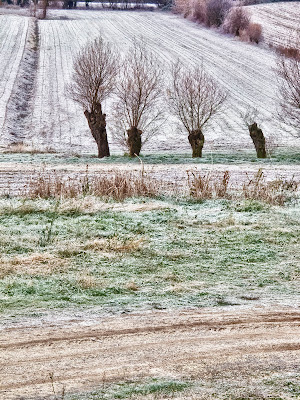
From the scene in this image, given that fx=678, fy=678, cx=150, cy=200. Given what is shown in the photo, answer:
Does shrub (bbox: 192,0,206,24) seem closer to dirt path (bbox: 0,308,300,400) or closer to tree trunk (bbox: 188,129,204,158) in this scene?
tree trunk (bbox: 188,129,204,158)

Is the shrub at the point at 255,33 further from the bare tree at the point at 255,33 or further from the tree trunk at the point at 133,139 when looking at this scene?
the tree trunk at the point at 133,139

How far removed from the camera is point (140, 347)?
7.00 m

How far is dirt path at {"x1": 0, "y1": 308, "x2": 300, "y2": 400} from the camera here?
636 cm

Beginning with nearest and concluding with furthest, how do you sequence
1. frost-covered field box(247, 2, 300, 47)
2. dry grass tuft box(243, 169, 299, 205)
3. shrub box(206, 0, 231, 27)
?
dry grass tuft box(243, 169, 299, 205) < frost-covered field box(247, 2, 300, 47) < shrub box(206, 0, 231, 27)

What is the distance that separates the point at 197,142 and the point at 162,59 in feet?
105

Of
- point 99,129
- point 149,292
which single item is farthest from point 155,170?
point 149,292

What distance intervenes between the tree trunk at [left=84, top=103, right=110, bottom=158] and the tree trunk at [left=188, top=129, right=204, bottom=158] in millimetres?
4030

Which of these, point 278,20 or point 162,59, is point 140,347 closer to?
point 162,59

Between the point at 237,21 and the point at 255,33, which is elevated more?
the point at 237,21

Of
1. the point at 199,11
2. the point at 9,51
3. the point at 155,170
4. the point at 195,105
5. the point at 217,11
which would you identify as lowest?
the point at 155,170

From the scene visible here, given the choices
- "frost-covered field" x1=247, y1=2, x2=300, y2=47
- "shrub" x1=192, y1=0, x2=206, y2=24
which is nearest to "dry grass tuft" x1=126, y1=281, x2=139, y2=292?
"frost-covered field" x1=247, y1=2, x2=300, y2=47

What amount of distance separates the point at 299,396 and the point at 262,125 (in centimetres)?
3783

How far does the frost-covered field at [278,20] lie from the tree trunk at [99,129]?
40.1 metres

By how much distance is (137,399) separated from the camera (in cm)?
591
